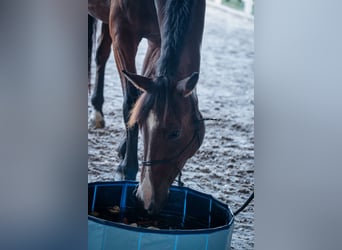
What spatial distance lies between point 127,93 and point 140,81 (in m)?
0.07

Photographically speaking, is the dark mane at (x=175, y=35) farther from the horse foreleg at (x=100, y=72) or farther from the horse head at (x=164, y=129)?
the horse foreleg at (x=100, y=72)

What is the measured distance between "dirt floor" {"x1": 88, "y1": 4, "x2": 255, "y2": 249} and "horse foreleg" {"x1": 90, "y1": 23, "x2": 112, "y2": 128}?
1.27 feet

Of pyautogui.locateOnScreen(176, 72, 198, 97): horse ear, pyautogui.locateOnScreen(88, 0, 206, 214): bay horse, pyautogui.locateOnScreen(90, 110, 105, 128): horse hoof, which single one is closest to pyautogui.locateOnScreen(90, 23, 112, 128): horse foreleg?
pyautogui.locateOnScreen(90, 110, 105, 128): horse hoof

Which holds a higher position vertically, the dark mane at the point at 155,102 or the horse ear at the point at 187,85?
the horse ear at the point at 187,85

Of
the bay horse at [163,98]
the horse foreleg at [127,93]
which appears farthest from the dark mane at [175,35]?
the horse foreleg at [127,93]

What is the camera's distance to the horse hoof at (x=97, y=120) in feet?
5.97

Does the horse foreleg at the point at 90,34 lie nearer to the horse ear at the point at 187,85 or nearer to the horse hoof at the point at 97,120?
the horse hoof at the point at 97,120

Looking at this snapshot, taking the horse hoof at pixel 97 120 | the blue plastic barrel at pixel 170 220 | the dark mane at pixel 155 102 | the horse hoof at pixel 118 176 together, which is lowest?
the blue plastic barrel at pixel 170 220

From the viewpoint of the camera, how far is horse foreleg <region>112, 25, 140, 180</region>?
1775mm

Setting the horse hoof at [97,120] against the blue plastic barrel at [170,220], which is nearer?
the blue plastic barrel at [170,220]

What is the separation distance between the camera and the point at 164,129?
173 cm

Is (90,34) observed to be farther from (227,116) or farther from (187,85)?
(227,116)
